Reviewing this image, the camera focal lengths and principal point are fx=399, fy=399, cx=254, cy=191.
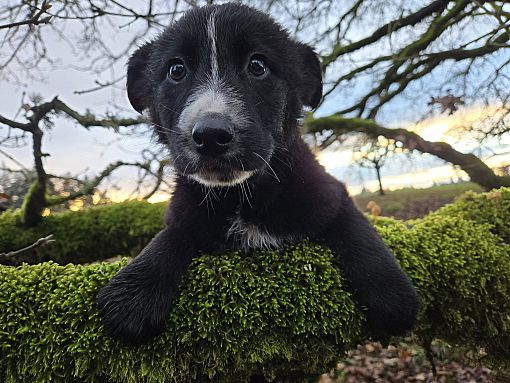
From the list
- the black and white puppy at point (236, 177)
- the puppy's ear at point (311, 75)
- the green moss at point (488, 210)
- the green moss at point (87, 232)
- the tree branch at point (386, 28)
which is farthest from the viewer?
the tree branch at point (386, 28)

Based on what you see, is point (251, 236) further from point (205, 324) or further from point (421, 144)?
point (421, 144)

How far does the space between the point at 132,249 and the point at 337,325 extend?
12.6 feet

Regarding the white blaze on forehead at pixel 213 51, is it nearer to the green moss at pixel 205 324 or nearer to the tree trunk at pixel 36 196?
the green moss at pixel 205 324

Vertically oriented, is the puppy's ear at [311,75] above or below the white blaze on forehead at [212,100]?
above

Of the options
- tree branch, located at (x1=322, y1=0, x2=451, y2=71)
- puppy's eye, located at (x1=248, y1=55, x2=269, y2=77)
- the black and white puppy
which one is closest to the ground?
the black and white puppy

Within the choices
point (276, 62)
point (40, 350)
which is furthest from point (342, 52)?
point (40, 350)

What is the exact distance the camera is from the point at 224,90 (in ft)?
6.59

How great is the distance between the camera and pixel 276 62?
2.27 meters

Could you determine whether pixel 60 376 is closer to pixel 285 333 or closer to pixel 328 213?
pixel 285 333

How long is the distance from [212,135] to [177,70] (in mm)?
709

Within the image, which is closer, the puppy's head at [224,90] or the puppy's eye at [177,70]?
the puppy's head at [224,90]

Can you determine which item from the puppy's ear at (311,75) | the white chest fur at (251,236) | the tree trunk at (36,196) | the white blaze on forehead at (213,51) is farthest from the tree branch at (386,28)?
the white chest fur at (251,236)

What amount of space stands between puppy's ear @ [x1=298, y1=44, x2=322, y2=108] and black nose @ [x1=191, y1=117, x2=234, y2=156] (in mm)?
996

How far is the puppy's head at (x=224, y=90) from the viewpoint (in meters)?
1.85
